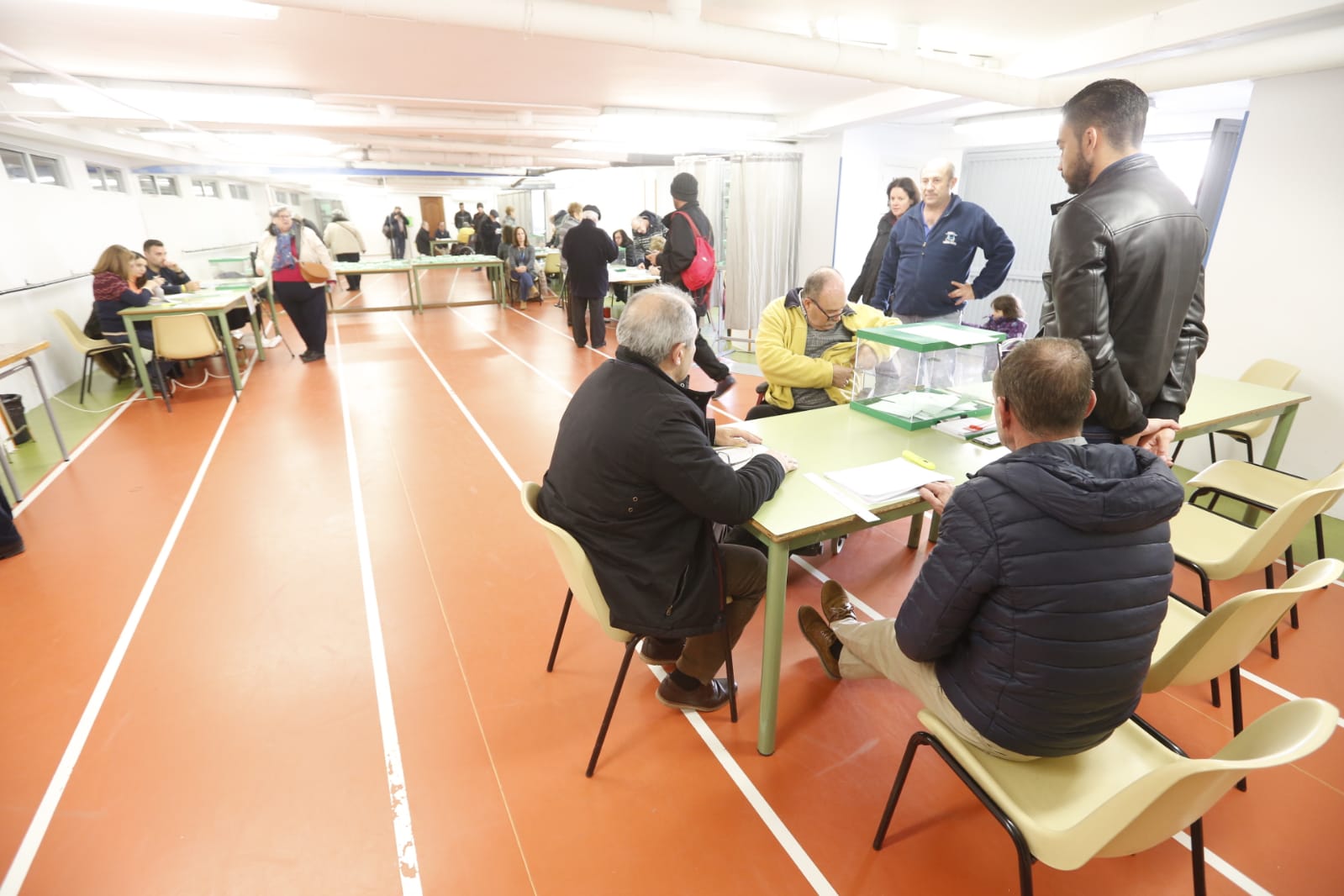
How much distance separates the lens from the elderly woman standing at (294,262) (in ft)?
20.7

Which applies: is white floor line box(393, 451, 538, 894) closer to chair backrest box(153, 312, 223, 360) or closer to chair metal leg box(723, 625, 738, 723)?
chair metal leg box(723, 625, 738, 723)

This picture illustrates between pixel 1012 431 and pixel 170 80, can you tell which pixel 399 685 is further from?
pixel 170 80

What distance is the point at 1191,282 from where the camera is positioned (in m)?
1.88

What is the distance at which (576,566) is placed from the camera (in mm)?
1742

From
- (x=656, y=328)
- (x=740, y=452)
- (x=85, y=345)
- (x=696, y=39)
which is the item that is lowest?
(x=85, y=345)

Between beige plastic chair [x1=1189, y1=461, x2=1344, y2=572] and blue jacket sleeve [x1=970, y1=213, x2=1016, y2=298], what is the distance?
1.47m

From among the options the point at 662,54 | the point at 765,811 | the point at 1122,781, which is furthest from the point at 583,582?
the point at 662,54

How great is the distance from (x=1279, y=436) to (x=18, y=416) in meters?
7.99

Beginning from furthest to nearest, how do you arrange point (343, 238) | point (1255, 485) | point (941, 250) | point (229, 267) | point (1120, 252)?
point (229, 267), point (343, 238), point (941, 250), point (1255, 485), point (1120, 252)

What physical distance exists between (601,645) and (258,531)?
219 centimetres

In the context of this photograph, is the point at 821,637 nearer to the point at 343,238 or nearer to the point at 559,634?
the point at 559,634

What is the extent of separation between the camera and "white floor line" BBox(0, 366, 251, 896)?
172 cm

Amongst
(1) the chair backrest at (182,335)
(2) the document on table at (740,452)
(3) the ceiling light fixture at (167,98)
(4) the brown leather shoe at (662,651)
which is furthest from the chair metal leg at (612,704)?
(3) the ceiling light fixture at (167,98)

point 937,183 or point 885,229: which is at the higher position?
point 937,183
